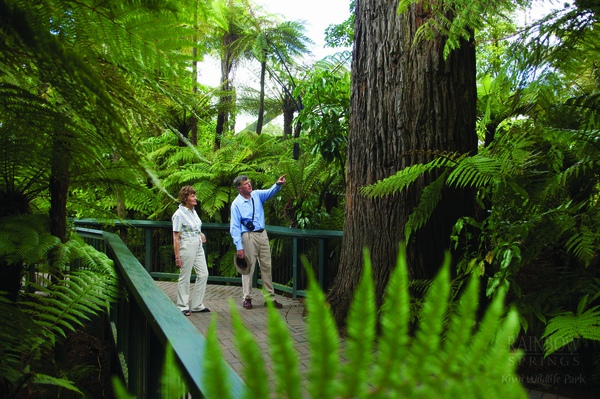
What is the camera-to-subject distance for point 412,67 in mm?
4441

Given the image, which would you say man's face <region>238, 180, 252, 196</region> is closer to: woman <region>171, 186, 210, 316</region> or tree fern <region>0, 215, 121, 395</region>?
woman <region>171, 186, 210, 316</region>

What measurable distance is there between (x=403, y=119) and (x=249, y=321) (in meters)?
3.32

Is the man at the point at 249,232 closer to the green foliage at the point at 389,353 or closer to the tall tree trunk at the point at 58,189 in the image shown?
the tall tree trunk at the point at 58,189

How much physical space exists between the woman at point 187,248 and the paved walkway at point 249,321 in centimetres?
26

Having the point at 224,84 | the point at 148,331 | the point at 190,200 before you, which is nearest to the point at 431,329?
the point at 148,331

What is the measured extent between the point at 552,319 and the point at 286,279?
6105mm

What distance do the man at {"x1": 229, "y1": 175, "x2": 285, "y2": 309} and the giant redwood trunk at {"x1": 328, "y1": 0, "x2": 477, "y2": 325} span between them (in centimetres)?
240

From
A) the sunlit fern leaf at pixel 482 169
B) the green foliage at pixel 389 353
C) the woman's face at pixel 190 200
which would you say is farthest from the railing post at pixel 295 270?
the green foliage at pixel 389 353

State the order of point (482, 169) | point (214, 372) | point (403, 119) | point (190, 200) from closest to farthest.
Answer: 1. point (214, 372)
2. point (482, 169)
3. point (403, 119)
4. point (190, 200)

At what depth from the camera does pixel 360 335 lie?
1.23ft

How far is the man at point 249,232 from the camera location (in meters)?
6.98

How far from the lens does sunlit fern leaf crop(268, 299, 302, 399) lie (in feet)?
1.23

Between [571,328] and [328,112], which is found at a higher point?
[328,112]

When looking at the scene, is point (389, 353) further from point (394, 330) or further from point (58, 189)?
point (58, 189)
